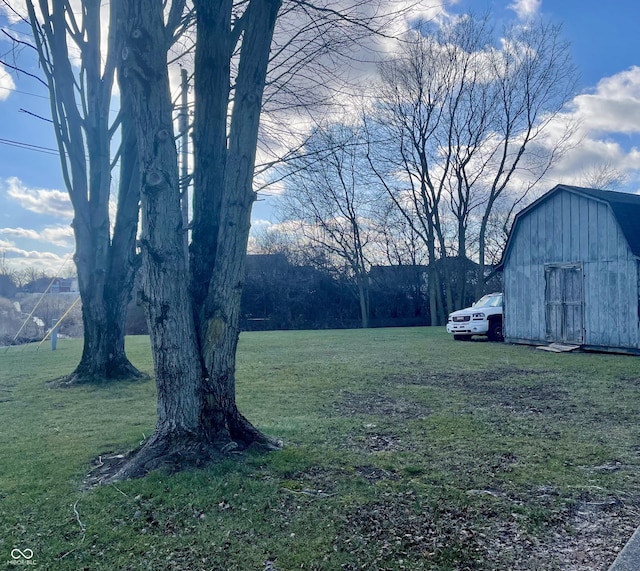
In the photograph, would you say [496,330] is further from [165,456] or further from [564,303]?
[165,456]

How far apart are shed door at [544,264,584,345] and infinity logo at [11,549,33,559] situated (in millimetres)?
13878

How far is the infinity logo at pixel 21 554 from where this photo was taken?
2887 mm

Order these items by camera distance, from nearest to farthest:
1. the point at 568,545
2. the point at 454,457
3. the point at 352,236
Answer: the point at 568,545
the point at 454,457
the point at 352,236

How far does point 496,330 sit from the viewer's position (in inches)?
707

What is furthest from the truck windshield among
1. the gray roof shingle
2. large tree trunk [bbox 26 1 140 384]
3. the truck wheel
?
large tree trunk [bbox 26 1 140 384]

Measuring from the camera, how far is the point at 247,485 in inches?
152

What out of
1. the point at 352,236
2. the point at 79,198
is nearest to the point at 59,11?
the point at 79,198

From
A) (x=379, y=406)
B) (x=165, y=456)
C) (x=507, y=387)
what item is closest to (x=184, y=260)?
(x=165, y=456)

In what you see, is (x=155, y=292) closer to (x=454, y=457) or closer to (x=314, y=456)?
(x=314, y=456)

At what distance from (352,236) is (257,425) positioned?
29.0m

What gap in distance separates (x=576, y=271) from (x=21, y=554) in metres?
14.2

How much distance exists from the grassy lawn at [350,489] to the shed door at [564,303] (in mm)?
6744

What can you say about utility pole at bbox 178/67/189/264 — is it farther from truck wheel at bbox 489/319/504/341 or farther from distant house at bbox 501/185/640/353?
truck wheel at bbox 489/319/504/341

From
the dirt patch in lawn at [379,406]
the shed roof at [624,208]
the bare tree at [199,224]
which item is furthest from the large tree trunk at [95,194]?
the shed roof at [624,208]
